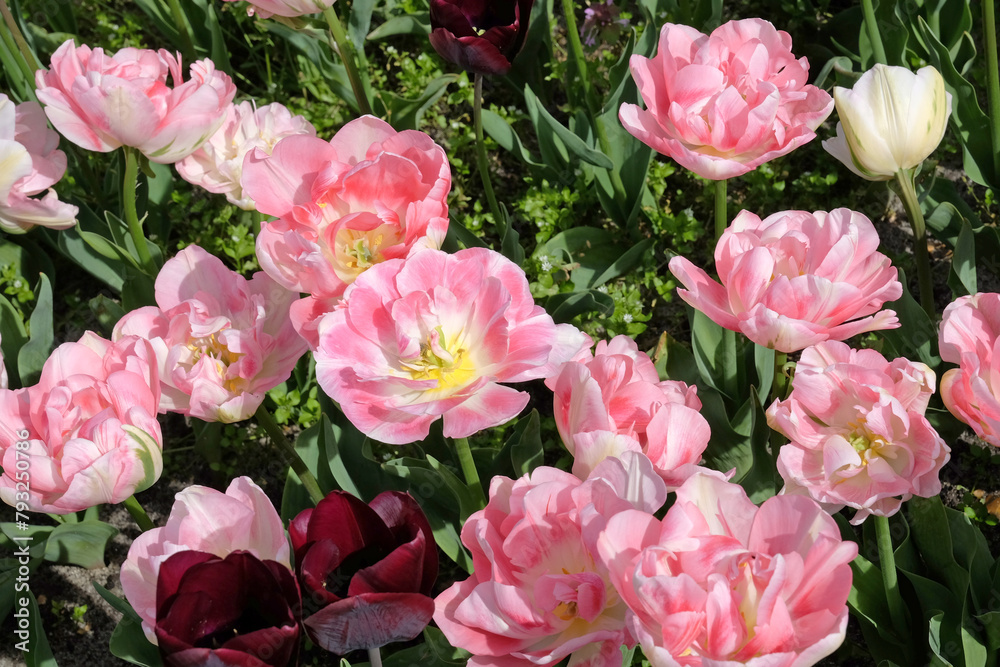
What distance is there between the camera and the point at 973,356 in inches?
→ 50.5

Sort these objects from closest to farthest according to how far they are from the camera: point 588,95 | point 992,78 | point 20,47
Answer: point 992,78 < point 20,47 < point 588,95

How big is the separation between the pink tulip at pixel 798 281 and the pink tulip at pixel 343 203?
A: 0.41m

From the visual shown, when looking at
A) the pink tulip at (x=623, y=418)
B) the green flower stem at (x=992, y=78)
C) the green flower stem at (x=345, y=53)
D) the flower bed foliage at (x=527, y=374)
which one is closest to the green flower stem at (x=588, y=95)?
the flower bed foliage at (x=527, y=374)

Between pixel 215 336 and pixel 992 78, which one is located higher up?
pixel 992 78

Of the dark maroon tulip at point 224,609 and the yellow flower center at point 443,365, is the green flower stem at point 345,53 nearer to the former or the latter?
the yellow flower center at point 443,365

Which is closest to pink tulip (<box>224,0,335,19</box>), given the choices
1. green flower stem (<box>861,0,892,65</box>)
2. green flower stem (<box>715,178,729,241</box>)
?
green flower stem (<box>715,178,729,241</box>)

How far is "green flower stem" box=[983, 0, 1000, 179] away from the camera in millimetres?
1860

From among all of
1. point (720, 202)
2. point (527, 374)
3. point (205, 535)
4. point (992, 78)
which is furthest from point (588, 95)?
point (205, 535)

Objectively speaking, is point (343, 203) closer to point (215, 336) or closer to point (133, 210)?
point (215, 336)

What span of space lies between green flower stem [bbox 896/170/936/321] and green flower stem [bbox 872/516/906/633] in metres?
0.59

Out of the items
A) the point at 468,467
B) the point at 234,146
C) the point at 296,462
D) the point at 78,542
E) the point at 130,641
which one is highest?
the point at 234,146

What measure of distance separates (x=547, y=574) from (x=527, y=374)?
266mm

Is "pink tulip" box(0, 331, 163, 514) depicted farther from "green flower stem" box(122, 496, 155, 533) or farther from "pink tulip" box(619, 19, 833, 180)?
"pink tulip" box(619, 19, 833, 180)

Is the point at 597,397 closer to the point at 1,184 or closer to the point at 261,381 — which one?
the point at 261,381
